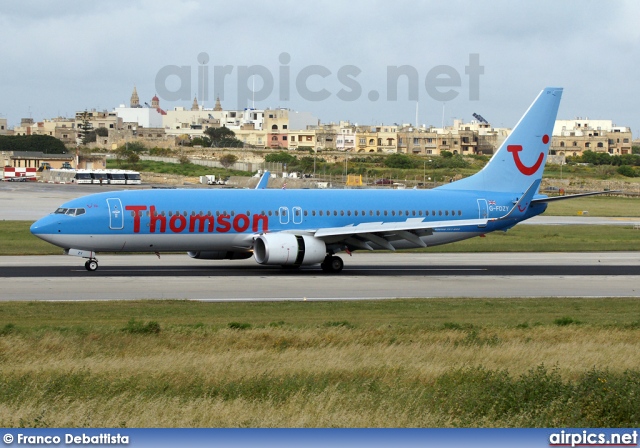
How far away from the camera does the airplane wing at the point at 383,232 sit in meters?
43.3

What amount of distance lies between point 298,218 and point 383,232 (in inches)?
163

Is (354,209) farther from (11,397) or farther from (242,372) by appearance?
(11,397)

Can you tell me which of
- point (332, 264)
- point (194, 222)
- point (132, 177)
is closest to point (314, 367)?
point (194, 222)

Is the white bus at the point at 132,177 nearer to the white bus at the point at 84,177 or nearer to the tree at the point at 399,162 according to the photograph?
the white bus at the point at 84,177

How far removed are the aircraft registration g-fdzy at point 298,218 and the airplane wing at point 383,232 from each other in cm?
5

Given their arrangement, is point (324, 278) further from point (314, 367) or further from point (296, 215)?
point (314, 367)

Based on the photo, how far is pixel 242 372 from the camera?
18.1 meters

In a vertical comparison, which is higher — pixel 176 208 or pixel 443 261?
pixel 176 208

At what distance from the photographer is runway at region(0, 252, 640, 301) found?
35406 mm

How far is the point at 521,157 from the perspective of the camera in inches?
1987

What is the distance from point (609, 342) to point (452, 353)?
456cm

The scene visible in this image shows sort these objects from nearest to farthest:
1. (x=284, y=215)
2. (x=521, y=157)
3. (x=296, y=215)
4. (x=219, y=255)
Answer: (x=284, y=215), (x=296, y=215), (x=219, y=255), (x=521, y=157)

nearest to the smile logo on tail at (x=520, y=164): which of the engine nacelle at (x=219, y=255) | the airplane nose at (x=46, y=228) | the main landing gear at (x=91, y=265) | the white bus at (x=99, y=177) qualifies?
the engine nacelle at (x=219, y=255)

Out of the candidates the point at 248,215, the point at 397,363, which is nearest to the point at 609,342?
the point at 397,363
